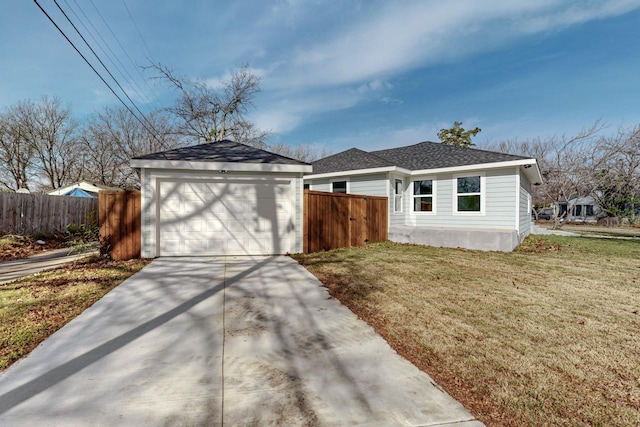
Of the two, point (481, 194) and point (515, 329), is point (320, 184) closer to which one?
point (481, 194)

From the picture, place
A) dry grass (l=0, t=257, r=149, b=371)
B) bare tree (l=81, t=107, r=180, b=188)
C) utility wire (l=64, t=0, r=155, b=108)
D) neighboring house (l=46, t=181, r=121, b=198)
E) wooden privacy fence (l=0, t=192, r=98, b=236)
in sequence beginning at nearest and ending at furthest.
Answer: dry grass (l=0, t=257, r=149, b=371)
utility wire (l=64, t=0, r=155, b=108)
wooden privacy fence (l=0, t=192, r=98, b=236)
neighboring house (l=46, t=181, r=121, b=198)
bare tree (l=81, t=107, r=180, b=188)

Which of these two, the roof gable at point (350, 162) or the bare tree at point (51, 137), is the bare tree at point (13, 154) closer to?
the bare tree at point (51, 137)

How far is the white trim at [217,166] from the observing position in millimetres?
6910

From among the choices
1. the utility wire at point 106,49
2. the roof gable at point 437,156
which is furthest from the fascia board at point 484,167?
the utility wire at point 106,49

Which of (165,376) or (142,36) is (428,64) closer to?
(142,36)

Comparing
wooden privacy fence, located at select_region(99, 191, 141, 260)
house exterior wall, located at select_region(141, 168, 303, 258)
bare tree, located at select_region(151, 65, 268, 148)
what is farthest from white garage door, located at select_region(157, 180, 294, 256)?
bare tree, located at select_region(151, 65, 268, 148)

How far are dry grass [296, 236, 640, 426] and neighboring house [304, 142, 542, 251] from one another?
2929mm

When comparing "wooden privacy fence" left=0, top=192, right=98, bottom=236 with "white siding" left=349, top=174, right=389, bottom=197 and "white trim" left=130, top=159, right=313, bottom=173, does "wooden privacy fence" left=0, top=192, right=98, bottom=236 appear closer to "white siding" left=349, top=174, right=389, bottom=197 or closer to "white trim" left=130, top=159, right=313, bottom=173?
"white trim" left=130, top=159, right=313, bottom=173

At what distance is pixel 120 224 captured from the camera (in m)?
6.88

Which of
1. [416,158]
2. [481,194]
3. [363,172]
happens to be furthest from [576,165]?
[363,172]

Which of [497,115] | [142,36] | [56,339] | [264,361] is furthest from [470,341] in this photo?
[497,115]

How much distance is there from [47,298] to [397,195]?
34.6ft

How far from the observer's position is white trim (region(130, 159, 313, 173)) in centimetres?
691

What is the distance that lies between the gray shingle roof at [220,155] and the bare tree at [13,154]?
73.4 ft
